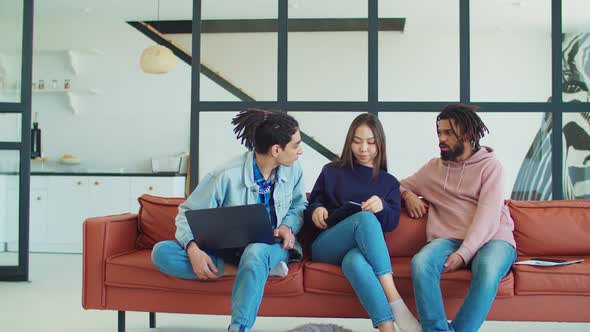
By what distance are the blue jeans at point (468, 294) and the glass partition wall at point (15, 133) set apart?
317cm

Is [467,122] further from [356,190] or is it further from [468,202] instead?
[356,190]

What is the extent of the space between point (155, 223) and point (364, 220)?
107cm

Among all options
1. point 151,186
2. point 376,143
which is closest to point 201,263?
point 376,143

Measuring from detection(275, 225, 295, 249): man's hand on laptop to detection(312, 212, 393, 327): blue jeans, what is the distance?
13cm

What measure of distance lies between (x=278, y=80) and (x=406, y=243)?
161 cm

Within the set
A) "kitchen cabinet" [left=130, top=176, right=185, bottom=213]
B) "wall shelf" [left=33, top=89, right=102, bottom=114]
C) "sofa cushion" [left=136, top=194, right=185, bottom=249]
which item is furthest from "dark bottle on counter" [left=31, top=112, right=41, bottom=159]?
"sofa cushion" [left=136, top=194, right=185, bottom=249]

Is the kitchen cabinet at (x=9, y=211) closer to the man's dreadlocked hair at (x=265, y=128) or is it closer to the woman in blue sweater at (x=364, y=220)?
the man's dreadlocked hair at (x=265, y=128)

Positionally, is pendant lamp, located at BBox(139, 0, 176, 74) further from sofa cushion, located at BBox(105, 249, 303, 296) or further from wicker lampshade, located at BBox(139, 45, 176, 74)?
sofa cushion, located at BBox(105, 249, 303, 296)

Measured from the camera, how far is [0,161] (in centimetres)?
438

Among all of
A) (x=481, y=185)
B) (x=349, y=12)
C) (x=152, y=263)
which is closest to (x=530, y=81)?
(x=349, y=12)

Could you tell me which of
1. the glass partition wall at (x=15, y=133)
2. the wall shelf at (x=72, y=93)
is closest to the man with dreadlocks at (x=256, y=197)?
the glass partition wall at (x=15, y=133)

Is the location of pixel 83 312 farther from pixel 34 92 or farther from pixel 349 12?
pixel 34 92

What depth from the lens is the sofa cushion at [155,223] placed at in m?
2.82

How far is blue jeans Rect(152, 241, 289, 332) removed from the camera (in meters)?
2.10
